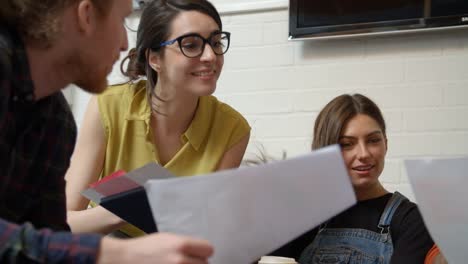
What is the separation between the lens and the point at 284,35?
Answer: 2057 millimetres

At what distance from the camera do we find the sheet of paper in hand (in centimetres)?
81

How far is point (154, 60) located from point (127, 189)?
2.49ft

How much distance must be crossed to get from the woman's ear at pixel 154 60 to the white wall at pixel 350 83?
63 centimetres

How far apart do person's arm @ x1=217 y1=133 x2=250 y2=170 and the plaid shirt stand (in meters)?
0.59

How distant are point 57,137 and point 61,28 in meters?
0.23

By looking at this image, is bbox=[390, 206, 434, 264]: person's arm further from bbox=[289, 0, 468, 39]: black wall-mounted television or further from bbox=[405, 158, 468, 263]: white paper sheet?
bbox=[289, 0, 468, 39]: black wall-mounted television

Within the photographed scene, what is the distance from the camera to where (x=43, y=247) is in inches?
21.1

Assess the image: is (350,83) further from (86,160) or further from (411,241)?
(86,160)

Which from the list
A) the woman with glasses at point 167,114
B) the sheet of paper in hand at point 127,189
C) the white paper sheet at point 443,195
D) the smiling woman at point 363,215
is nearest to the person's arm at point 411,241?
the smiling woman at point 363,215

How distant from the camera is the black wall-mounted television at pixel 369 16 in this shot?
1825 mm

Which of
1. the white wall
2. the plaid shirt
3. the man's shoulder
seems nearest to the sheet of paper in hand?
the plaid shirt

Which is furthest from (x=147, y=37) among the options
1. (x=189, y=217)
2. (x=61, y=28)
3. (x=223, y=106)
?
(x=189, y=217)

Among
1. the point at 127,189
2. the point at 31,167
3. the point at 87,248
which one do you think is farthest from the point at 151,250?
the point at 31,167

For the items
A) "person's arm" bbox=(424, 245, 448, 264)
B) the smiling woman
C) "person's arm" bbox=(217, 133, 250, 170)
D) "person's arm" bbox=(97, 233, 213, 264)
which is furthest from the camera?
"person's arm" bbox=(217, 133, 250, 170)
